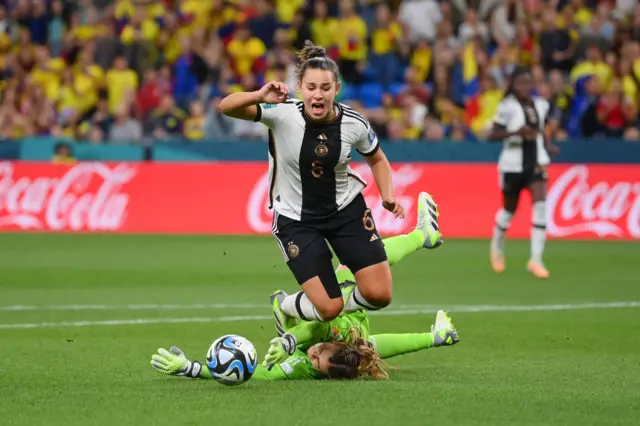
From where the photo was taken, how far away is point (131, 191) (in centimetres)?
2131

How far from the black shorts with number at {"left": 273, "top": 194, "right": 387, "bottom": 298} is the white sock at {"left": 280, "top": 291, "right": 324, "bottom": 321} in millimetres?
123

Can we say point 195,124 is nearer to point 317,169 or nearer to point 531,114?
point 531,114

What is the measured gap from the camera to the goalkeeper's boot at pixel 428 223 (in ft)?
31.8

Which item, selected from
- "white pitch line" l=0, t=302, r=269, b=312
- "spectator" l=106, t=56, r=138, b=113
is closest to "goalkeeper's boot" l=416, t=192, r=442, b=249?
"white pitch line" l=0, t=302, r=269, b=312

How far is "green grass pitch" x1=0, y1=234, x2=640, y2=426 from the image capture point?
6758 millimetres

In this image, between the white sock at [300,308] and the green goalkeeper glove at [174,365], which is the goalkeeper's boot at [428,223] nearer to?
the white sock at [300,308]

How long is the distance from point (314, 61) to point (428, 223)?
2046 mm

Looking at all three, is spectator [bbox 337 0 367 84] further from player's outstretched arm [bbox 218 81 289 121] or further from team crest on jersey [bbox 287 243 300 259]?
player's outstretched arm [bbox 218 81 289 121]

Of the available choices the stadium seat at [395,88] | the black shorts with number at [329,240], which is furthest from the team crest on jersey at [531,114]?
the stadium seat at [395,88]

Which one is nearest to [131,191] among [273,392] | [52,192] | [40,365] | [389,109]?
[52,192]

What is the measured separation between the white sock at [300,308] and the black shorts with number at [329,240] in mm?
123

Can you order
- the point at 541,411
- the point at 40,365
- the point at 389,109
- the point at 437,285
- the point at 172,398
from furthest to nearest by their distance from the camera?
the point at 389,109
the point at 437,285
the point at 40,365
the point at 172,398
the point at 541,411

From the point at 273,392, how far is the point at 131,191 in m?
14.2

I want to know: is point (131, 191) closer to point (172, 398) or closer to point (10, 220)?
point (10, 220)
